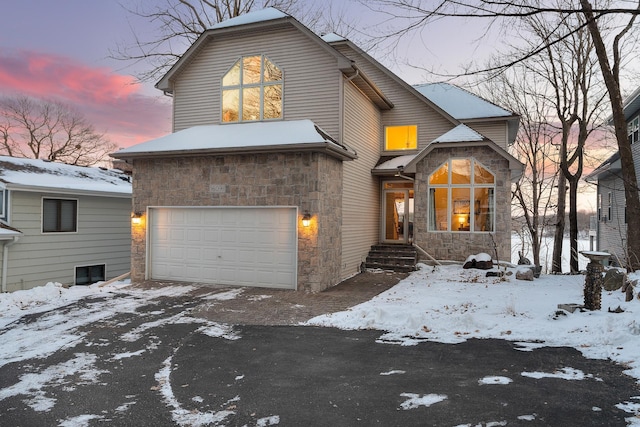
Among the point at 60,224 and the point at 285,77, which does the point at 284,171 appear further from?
the point at 60,224

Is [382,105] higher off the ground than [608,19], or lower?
lower

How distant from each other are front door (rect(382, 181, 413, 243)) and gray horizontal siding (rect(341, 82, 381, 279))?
381 mm

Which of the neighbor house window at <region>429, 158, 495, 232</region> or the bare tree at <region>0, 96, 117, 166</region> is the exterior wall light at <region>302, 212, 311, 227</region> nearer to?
the neighbor house window at <region>429, 158, 495, 232</region>

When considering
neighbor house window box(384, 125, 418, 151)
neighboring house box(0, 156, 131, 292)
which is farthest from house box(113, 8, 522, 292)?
neighboring house box(0, 156, 131, 292)

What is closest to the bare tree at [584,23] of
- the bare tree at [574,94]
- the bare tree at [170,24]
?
the bare tree at [574,94]

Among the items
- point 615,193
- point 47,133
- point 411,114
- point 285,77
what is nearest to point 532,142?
point 615,193

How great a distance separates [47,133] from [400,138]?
2900cm

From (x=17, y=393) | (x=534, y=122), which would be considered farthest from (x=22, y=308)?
(x=534, y=122)

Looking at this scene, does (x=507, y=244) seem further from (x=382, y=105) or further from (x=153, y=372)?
(x=153, y=372)

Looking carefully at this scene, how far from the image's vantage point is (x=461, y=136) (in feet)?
47.3

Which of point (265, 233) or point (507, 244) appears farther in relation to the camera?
point (507, 244)

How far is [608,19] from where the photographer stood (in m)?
15.1

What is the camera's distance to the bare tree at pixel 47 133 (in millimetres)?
30781

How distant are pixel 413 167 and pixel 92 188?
11.5m
